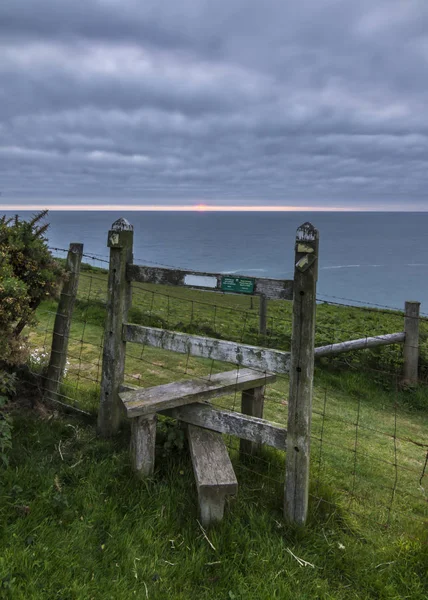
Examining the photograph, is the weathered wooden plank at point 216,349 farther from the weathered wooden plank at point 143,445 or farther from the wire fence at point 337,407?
the weathered wooden plank at point 143,445

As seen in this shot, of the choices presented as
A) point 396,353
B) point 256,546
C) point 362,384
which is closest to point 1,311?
point 256,546

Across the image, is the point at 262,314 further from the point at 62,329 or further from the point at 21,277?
the point at 21,277

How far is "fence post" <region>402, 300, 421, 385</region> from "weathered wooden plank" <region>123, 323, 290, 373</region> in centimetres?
578

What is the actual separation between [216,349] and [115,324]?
130cm

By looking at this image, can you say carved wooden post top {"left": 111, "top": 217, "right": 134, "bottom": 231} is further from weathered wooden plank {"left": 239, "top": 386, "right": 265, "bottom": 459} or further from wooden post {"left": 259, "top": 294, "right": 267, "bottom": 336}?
wooden post {"left": 259, "top": 294, "right": 267, "bottom": 336}

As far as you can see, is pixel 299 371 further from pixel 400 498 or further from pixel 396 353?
pixel 396 353

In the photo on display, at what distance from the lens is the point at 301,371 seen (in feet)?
12.5

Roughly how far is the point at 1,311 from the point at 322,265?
445 ft

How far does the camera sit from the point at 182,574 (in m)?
3.30

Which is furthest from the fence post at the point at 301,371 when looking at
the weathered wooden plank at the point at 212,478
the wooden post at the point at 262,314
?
the wooden post at the point at 262,314

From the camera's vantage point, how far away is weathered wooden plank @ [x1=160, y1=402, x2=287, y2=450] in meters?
3.99

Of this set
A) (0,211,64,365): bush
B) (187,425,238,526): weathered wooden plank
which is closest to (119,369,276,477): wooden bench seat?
(187,425,238,526): weathered wooden plank

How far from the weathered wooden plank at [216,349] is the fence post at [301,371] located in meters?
0.17

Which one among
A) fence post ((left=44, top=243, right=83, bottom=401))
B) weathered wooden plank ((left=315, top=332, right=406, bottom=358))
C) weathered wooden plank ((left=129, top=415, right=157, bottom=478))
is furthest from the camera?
weathered wooden plank ((left=315, top=332, right=406, bottom=358))
